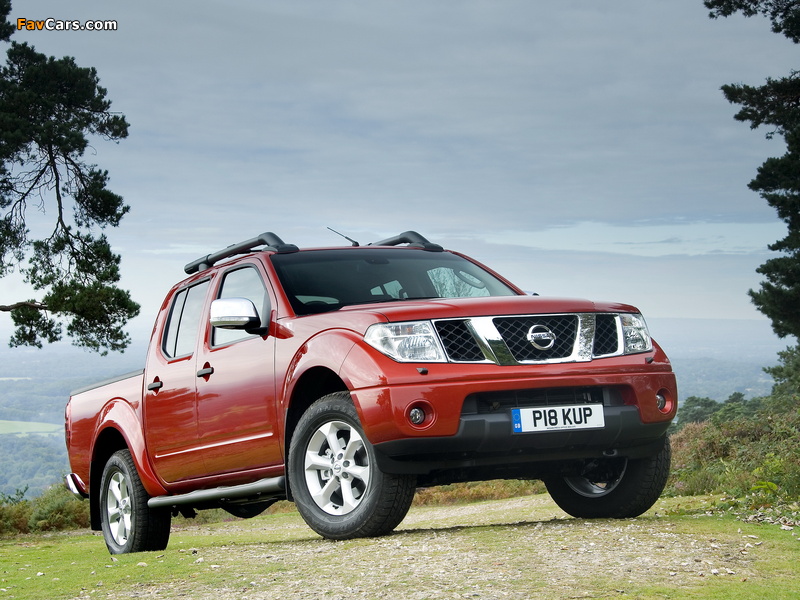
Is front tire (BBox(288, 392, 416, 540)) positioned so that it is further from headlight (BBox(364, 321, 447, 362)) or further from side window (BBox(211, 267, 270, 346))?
side window (BBox(211, 267, 270, 346))

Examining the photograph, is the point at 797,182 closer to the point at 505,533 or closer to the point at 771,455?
the point at 771,455

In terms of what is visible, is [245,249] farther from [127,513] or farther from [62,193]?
[62,193]

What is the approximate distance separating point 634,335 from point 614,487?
3.89 feet

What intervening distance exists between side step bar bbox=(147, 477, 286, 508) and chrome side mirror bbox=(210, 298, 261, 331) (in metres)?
1.00

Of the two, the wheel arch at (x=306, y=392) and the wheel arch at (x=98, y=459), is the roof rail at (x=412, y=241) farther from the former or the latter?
the wheel arch at (x=98, y=459)

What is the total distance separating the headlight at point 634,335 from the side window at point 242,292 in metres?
2.28

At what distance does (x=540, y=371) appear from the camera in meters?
5.71

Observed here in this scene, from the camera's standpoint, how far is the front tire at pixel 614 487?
21.7ft

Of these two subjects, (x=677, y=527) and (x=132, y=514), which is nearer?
(x=677, y=527)

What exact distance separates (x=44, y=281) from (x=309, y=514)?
1729 cm

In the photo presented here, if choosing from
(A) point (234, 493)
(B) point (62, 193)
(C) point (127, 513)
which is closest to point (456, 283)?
(A) point (234, 493)

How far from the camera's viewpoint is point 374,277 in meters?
6.96

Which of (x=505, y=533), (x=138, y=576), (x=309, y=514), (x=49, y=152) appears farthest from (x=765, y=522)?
(x=49, y=152)

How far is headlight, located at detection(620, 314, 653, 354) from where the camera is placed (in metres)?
6.25
